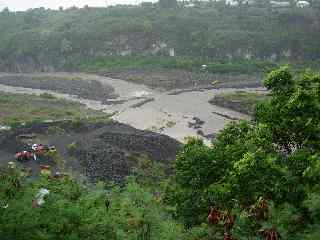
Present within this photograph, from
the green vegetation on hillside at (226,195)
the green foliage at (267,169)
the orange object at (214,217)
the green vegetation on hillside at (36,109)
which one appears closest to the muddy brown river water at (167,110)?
the green vegetation on hillside at (36,109)

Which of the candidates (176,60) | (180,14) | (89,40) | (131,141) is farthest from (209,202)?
(180,14)

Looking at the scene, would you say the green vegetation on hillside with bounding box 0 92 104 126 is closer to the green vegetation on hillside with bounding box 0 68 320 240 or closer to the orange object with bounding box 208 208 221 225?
the green vegetation on hillside with bounding box 0 68 320 240

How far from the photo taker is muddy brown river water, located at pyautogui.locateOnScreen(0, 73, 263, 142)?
64250mm

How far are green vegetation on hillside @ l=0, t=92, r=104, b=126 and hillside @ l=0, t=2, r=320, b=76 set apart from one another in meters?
28.9

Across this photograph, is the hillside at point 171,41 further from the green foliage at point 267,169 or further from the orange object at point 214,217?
the orange object at point 214,217

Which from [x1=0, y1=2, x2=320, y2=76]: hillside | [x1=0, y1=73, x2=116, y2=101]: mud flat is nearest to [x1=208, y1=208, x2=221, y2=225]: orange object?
[x1=0, y1=73, x2=116, y2=101]: mud flat

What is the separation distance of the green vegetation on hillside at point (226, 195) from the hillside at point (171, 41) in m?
82.6

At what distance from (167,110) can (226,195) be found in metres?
54.1

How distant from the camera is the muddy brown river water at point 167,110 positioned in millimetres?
64250

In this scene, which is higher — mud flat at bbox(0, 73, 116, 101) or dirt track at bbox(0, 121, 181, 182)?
dirt track at bbox(0, 121, 181, 182)

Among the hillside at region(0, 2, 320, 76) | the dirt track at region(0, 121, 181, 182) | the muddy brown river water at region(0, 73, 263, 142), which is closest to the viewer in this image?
the dirt track at region(0, 121, 181, 182)

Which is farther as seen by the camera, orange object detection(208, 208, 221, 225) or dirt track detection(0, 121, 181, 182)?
dirt track detection(0, 121, 181, 182)

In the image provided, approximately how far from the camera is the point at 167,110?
7394cm

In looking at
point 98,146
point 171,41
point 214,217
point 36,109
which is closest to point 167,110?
point 36,109
